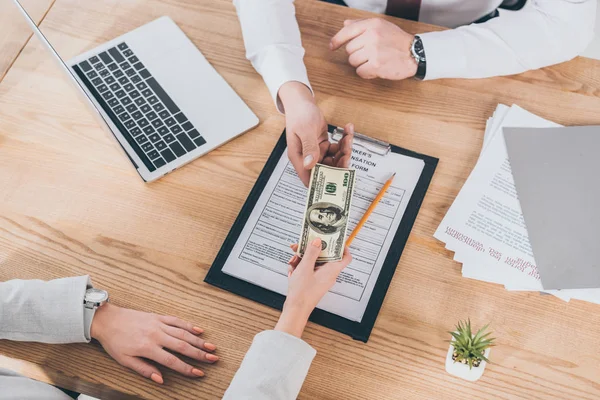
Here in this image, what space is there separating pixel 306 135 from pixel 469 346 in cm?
46

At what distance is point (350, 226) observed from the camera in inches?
36.2

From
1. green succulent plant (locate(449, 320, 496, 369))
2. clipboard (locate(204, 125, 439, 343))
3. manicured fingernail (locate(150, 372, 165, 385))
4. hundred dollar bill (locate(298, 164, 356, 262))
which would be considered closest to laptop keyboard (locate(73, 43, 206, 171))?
clipboard (locate(204, 125, 439, 343))

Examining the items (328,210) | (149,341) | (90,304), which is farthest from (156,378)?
(328,210)

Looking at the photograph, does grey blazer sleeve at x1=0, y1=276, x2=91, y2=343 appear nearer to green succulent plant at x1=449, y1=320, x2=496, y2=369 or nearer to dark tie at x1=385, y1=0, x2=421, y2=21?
green succulent plant at x1=449, y1=320, x2=496, y2=369

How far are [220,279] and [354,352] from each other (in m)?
0.26

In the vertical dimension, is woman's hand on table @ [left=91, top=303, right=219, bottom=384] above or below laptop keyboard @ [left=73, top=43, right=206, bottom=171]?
below

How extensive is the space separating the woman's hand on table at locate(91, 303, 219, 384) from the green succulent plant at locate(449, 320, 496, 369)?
1.25 ft

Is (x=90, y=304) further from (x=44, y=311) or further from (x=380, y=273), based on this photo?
(x=380, y=273)

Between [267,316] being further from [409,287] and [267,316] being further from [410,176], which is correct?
[410,176]

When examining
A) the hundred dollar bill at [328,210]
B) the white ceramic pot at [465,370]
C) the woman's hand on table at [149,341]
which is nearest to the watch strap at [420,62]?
the hundred dollar bill at [328,210]

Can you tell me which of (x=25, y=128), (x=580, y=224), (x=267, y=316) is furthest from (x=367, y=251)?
(x=25, y=128)

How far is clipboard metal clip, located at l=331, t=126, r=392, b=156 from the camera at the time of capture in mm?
993

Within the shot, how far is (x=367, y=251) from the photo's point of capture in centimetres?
90

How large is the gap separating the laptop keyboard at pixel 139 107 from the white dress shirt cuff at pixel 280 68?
180 mm
